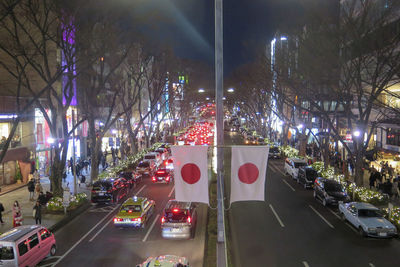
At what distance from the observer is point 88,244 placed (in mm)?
16625

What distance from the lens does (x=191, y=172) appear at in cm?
982

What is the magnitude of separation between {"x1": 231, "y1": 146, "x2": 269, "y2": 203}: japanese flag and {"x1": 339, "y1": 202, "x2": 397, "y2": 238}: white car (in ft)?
32.2

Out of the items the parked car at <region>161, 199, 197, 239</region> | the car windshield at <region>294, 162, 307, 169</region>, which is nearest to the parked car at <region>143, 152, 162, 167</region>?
the car windshield at <region>294, 162, 307, 169</region>

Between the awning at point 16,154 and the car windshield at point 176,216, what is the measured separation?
56.0 feet

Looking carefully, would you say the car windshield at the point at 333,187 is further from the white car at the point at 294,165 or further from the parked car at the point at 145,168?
the parked car at the point at 145,168

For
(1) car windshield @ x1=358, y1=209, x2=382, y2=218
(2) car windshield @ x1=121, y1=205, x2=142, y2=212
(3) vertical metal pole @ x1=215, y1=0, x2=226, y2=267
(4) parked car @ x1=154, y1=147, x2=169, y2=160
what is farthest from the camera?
(4) parked car @ x1=154, y1=147, x2=169, y2=160

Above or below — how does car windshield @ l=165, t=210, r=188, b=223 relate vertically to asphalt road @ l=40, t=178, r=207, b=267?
above

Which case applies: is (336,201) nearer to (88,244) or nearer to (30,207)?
(88,244)

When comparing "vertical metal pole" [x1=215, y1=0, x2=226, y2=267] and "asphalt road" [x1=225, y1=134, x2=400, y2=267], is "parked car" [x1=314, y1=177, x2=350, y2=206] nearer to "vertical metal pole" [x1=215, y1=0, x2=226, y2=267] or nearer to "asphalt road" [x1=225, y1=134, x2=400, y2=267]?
"asphalt road" [x1=225, y1=134, x2=400, y2=267]

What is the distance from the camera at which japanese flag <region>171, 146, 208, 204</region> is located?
31.9ft

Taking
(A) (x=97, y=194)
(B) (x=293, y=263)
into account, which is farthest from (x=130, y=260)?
(A) (x=97, y=194)

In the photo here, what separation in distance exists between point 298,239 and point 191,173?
9357mm

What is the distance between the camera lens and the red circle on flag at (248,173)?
31.5 feet

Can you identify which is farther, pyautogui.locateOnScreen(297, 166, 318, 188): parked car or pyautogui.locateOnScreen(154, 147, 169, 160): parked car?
pyautogui.locateOnScreen(154, 147, 169, 160): parked car
